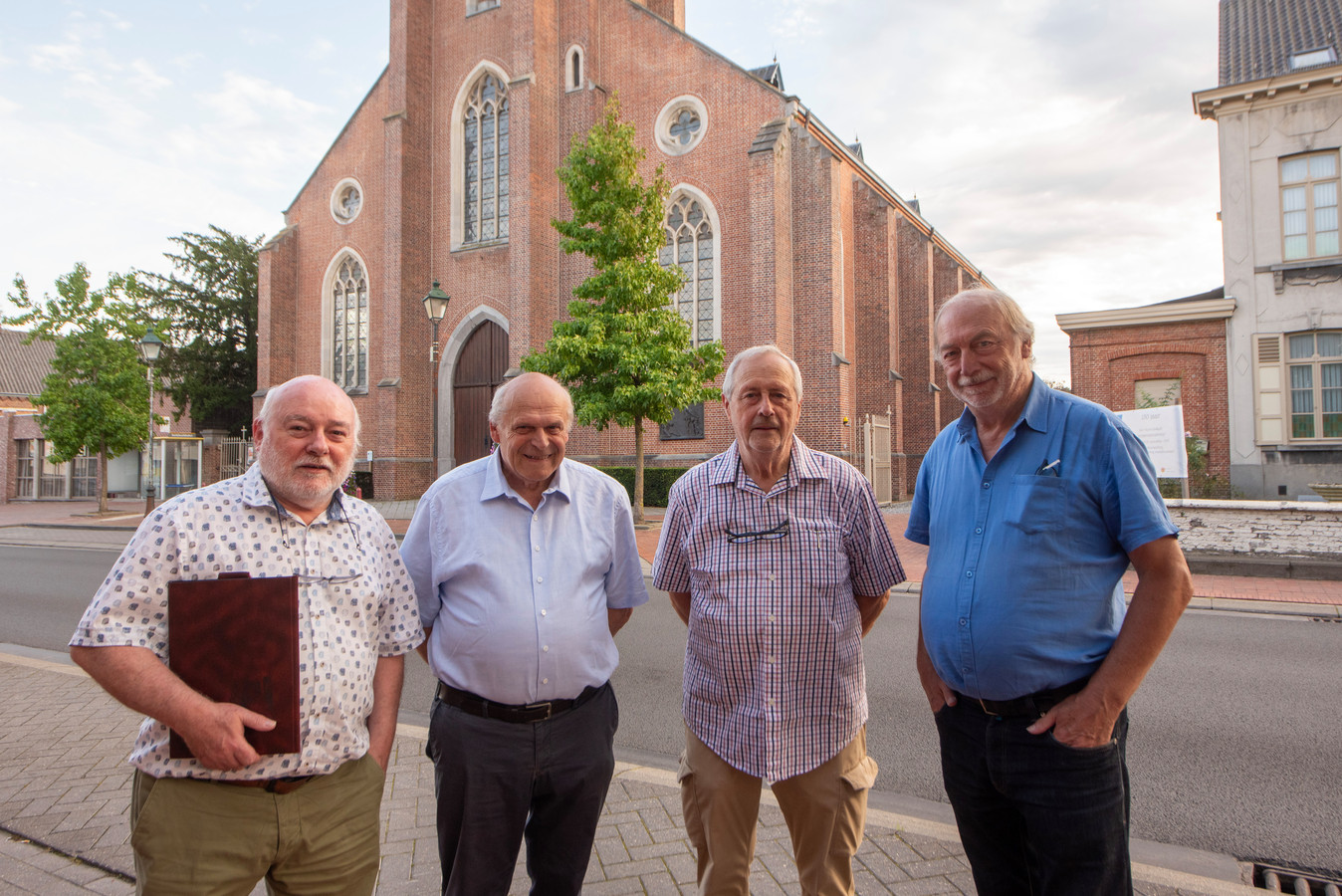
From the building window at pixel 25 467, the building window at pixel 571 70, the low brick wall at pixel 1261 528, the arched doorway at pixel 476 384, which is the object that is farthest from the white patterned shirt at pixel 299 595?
the building window at pixel 25 467

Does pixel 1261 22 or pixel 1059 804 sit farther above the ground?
pixel 1261 22

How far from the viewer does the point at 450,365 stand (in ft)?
80.3

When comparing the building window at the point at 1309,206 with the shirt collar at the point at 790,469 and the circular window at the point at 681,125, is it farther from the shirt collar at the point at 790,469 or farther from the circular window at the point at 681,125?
the shirt collar at the point at 790,469

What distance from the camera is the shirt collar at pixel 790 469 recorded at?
231cm

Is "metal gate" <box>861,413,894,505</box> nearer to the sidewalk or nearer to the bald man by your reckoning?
the sidewalk

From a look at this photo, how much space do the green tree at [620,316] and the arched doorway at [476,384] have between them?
7.97 m

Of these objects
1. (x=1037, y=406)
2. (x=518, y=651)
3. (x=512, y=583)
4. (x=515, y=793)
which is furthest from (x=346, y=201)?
(x=1037, y=406)

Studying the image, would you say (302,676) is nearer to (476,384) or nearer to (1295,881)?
(1295,881)

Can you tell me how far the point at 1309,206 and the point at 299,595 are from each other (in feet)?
72.2

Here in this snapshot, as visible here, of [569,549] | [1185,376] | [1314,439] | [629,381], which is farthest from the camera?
[1185,376]

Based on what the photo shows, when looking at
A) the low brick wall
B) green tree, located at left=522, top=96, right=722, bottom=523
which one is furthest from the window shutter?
green tree, located at left=522, top=96, right=722, bottom=523

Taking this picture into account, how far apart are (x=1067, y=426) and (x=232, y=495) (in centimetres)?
210

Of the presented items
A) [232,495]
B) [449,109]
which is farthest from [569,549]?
[449,109]

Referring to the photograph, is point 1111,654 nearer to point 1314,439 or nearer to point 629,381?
point 629,381
